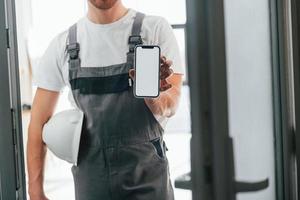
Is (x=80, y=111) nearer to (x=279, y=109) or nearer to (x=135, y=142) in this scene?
(x=135, y=142)

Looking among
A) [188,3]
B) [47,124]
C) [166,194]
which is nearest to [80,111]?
[47,124]

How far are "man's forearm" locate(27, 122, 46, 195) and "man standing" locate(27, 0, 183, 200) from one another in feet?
0.49

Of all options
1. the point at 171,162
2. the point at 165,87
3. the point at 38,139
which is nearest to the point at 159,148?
the point at 171,162

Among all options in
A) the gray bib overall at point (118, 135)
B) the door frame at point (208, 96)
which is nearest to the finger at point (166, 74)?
the gray bib overall at point (118, 135)

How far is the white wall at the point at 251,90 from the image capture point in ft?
2.35

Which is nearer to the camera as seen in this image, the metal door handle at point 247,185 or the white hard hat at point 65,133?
the metal door handle at point 247,185

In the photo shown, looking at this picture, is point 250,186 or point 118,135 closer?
point 250,186

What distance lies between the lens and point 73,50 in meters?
1.33

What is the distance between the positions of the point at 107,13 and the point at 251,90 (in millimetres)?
631

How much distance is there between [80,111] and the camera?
1330mm

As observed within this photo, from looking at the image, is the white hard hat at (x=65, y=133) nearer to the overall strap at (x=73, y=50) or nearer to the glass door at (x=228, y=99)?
the overall strap at (x=73, y=50)

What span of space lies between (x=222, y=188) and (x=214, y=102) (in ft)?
0.45

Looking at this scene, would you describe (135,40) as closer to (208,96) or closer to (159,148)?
(159,148)

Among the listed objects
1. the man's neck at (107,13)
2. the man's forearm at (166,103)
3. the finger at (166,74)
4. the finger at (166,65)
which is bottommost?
the man's forearm at (166,103)
